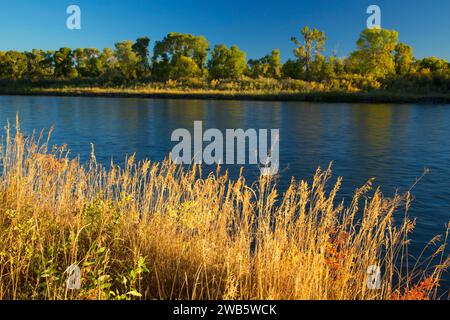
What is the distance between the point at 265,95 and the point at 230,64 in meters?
28.9

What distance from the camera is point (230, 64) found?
89875 mm

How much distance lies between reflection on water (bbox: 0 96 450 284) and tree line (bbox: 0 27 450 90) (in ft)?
121

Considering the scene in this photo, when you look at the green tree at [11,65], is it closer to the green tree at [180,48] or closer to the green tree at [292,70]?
the green tree at [180,48]

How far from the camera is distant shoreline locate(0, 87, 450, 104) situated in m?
57.9

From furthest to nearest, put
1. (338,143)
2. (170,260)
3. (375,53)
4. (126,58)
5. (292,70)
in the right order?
(126,58) → (292,70) → (375,53) → (338,143) → (170,260)

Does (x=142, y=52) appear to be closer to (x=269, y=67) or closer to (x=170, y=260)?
(x=269, y=67)

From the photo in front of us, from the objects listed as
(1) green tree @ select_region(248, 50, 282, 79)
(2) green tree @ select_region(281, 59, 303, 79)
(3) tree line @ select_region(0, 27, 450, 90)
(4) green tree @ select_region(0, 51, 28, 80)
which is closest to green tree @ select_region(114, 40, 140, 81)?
(3) tree line @ select_region(0, 27, 450, 90)

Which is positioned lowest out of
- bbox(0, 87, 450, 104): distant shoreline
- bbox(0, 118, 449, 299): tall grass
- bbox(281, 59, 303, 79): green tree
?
bbox(0, 118, 449, 299): tall grass

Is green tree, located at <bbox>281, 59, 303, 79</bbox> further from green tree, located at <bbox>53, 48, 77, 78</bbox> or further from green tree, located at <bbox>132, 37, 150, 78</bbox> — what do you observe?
green tree, located at <bbox>53, 48, 77, 78</bbox>

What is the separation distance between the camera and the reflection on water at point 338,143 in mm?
14211

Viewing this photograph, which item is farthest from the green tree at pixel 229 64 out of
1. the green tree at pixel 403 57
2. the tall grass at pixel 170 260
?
the tall grass at pixel 170 260

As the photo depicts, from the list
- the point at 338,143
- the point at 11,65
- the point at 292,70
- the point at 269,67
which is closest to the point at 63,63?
the point at 11,65
